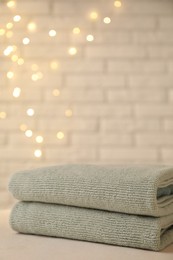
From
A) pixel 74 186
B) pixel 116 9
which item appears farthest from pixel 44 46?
pixel 74 186

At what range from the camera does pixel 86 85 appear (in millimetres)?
1412

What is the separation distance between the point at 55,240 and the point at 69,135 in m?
0.56

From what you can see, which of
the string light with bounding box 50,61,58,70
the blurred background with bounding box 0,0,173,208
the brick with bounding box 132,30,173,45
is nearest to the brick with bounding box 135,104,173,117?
the blurred background with bounding box 0,0,173,208

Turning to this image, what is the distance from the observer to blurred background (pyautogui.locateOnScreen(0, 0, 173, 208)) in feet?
4.52

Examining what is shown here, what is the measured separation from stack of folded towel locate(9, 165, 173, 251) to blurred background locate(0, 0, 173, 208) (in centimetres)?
43

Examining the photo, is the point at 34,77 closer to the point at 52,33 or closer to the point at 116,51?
the point at 52,33

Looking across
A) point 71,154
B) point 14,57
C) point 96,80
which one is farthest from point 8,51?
point 71,154

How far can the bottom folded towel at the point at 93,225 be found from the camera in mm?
799

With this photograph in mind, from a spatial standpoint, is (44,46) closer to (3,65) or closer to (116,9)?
(3,65)

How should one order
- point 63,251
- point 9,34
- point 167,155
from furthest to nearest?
point 9,34, point 167,155, point 63,251

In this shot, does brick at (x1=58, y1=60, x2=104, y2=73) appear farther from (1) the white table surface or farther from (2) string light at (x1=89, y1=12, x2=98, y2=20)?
(1) the white table surface

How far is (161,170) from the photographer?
85 centimetres

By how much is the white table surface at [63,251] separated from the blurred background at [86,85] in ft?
1.76

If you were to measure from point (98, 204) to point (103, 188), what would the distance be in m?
0.04
